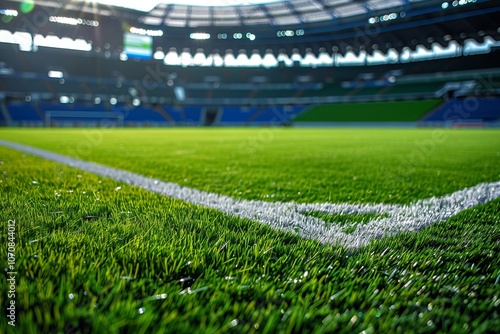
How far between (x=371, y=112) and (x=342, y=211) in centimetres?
3464

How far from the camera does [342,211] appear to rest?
1.87 metres

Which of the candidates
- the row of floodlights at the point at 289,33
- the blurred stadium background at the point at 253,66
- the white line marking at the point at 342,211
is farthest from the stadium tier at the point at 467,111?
the white line marking at the point at 342,211

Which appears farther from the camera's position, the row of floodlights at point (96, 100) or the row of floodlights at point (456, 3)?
the row of floodlights at point (96, 100)

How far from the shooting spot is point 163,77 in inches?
1638

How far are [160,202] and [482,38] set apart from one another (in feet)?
130

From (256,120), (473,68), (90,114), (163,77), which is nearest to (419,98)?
(473,68)

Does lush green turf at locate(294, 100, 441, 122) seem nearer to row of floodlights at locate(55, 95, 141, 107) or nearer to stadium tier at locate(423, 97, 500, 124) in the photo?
stadium tier at locate(423, 97, 500, 124)

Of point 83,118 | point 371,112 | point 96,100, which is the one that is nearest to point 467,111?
point 371,112

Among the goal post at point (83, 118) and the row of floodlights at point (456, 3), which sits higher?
the row of floodlights at point (456, 3)

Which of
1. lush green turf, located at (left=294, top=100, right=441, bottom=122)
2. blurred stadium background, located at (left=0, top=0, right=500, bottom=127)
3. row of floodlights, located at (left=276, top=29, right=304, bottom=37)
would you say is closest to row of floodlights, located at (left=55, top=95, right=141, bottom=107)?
Answer: blurred stadium background, located at (left=0, top=0, right=500, bottom=127)

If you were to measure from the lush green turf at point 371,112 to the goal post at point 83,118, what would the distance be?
19.9 meters

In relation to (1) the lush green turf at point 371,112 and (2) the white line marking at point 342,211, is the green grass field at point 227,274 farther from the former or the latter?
(1) the lush green turf at point 371,112

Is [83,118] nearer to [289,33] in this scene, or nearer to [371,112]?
[289,33]

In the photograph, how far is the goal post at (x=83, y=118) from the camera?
32.9m
